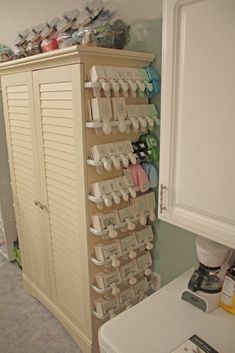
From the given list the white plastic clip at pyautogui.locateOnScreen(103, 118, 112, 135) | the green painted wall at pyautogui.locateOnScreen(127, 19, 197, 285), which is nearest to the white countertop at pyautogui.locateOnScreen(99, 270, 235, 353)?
the green painted wall at pyautogui.locateOnScreen(127, 19, 197, 285)

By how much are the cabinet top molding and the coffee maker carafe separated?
933 mm

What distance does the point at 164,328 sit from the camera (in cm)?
115

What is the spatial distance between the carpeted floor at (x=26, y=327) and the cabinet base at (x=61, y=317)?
2.6 inches

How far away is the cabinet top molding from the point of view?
4.12 feet

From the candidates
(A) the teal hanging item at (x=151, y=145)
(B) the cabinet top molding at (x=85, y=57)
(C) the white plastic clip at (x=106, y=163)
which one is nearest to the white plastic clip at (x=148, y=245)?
(A) the teal hanging item at (x=151, y=145)

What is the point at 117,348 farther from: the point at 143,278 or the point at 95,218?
the point at 143,278

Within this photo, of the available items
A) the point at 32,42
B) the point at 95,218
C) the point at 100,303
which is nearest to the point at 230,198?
the point at 95,218

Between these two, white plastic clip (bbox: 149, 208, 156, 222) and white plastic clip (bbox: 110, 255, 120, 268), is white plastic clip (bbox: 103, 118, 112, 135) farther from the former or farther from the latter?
white plastic clip (bbox: 110, 255, 120, 268)

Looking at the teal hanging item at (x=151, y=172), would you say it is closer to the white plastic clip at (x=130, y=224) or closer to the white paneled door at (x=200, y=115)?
the white plastic clip at (x=130, y=224)

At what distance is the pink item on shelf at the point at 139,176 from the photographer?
1567 mm

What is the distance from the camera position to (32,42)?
1.68 m

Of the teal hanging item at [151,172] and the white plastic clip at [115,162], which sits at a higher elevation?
the white plastic clip at [115,162]

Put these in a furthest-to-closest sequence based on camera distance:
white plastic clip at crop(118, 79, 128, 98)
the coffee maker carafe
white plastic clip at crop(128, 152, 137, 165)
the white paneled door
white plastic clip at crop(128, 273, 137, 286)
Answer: white plastic clip at crop(128, 273, 137, 286) → white plastic clip at crop(128, 152, 137, 165) → white plastic clip at crop(118, 79, 128, 98) → the coffee maker carafe → the white paneled door

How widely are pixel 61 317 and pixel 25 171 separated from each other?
1.04 m
